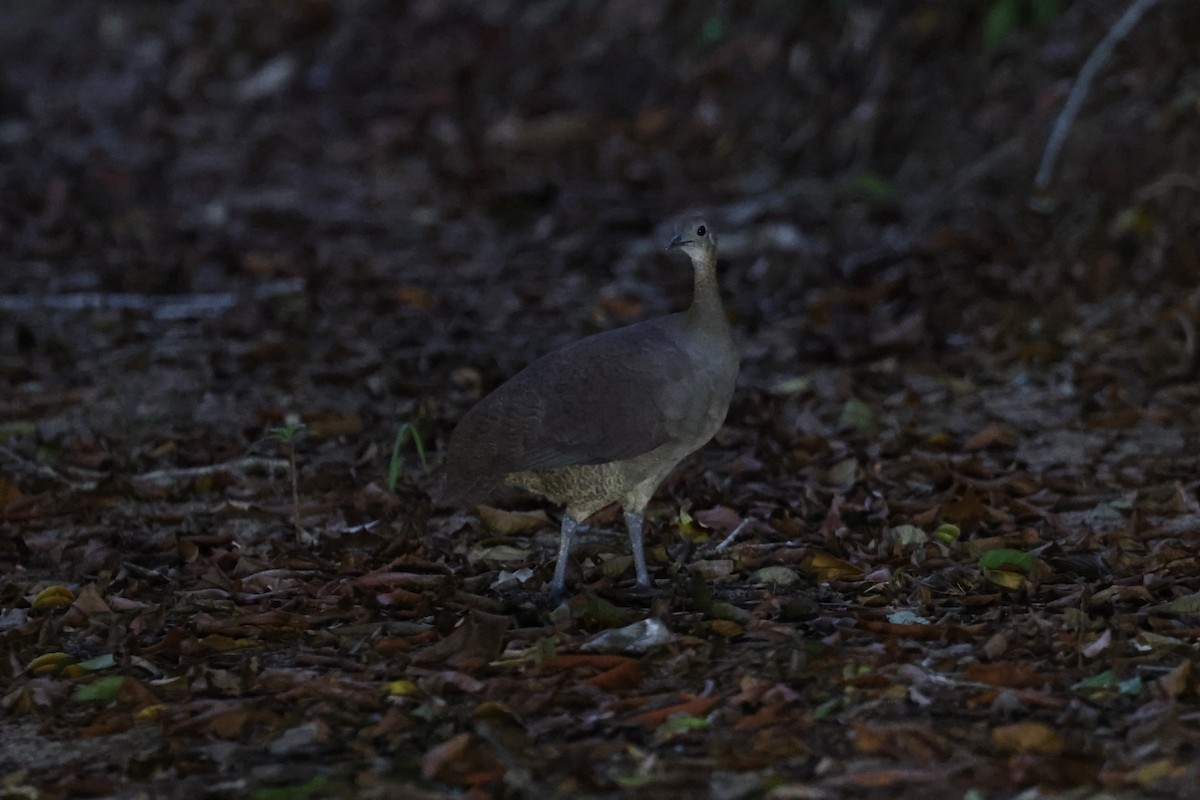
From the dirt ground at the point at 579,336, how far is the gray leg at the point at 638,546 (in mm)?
103

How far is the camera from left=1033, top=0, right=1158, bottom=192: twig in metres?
8.40

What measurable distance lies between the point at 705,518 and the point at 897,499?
0.71 metres

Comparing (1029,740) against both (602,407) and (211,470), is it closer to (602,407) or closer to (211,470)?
(602,407)

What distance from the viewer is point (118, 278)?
9.19 metres

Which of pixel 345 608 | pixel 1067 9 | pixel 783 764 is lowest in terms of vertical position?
pixel 783 764

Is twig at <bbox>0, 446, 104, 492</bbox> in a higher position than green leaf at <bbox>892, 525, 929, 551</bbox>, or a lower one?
higher

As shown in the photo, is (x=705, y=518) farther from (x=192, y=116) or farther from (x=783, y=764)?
(x=192, y=116)

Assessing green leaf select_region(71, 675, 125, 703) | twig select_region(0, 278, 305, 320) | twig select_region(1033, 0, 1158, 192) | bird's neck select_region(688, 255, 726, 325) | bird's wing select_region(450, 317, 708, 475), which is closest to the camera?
green leaf select_region(71, 675, 125, 703)

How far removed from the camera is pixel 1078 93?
27.8ft

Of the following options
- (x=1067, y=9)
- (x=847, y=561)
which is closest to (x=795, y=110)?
(x=1067, y=9)

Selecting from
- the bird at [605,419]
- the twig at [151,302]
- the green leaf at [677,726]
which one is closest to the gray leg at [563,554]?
the bird at [605,419]

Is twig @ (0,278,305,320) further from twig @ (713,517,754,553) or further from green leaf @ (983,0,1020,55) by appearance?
green leaf @ (983,0,1020,55)

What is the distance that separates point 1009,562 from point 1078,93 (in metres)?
4.22

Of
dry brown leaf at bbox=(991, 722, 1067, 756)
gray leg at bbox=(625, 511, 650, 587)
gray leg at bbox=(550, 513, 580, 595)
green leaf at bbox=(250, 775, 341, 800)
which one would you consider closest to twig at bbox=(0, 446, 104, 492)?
gray leg at bbox=(550, 513, 580, 595)
